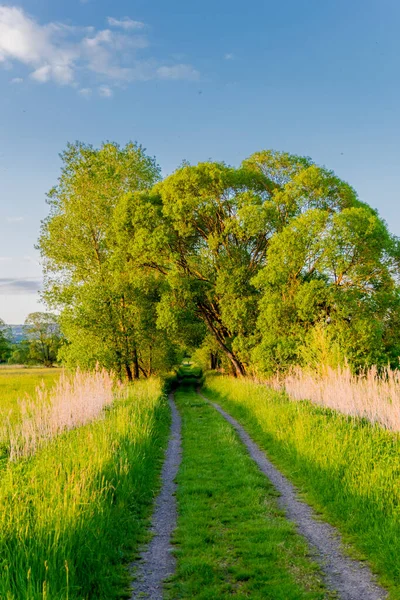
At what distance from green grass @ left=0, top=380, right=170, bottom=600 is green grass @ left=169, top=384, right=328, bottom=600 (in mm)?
757

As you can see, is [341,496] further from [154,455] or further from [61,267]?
[61,267]

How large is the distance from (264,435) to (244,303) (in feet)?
52.7

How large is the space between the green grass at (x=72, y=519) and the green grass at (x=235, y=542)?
2.48 ft

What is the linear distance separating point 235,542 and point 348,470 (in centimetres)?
263

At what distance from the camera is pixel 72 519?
17.6ft

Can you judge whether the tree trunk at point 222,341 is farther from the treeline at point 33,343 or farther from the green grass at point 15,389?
the treeline at point 33,343

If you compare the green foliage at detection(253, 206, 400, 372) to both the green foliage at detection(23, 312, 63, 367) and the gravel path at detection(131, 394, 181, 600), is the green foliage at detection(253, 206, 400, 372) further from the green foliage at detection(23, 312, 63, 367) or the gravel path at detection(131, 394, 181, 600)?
the green foliage at detection(23, 312, 63, 367)

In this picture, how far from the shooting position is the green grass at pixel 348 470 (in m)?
5.86

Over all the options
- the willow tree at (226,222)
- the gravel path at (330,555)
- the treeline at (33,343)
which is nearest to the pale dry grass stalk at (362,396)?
the gravel path at (330,555)

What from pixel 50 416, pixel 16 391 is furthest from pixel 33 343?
pixel 50 416

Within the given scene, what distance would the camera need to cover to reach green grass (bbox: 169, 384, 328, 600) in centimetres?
503

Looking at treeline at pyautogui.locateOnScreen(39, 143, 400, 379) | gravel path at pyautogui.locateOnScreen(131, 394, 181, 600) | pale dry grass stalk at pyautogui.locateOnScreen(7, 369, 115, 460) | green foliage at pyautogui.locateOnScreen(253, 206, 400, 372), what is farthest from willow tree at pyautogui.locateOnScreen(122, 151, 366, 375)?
gravel path at pyautogui.locateOnScreen(131, 394, 181, 600)

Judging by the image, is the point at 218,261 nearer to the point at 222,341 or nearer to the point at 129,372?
the point at 222,341

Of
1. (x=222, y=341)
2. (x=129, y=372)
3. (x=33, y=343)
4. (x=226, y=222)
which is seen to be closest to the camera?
(x=226, y=222)
